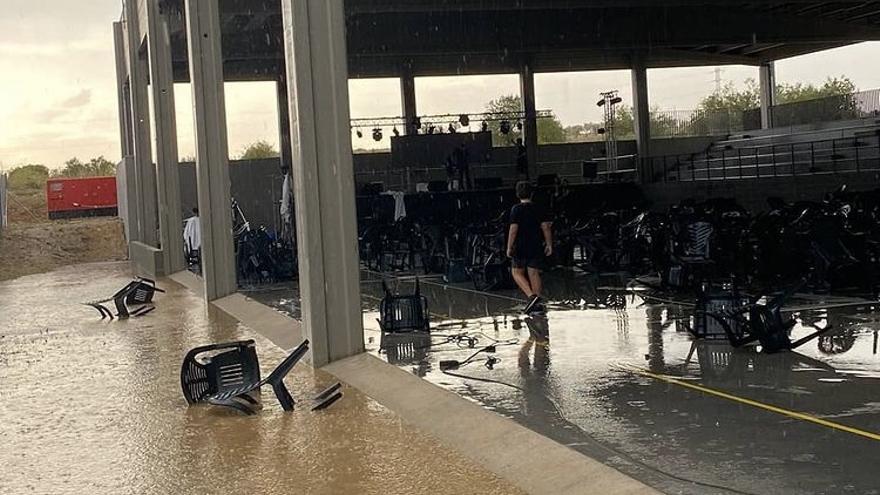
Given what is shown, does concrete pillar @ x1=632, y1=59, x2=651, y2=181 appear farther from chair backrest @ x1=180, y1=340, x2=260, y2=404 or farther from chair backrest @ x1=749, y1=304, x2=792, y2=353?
chair backrest @ x1=180, y1=340, x2=260, y2=404

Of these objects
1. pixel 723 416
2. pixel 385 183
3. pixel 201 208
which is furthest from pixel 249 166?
pixel 723 416

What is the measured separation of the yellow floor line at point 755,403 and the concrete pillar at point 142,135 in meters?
23.0

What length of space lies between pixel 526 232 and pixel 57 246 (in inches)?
1226

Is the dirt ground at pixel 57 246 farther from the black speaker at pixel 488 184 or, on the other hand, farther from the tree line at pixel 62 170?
the tree line at pixel 62 170

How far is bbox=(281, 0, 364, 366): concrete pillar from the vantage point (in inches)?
418

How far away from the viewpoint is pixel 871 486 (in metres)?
5.72

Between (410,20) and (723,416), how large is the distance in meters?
27.5

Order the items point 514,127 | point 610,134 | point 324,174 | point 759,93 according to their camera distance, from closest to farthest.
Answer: point 324,174, point 610,134, point 514,127, point 759,93

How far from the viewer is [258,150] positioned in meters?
44.6

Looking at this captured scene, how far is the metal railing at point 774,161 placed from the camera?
106 feet

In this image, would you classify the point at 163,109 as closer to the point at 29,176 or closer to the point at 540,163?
the point at 540,163

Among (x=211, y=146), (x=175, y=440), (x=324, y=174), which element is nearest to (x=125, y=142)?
(x=211, y=146)

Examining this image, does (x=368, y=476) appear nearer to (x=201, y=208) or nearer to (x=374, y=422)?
(x=374, y=422)

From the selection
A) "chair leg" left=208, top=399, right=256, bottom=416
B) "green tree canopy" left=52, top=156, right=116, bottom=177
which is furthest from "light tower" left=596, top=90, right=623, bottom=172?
"green tree canopy" left=52, top=156, right=116, bottom=177
